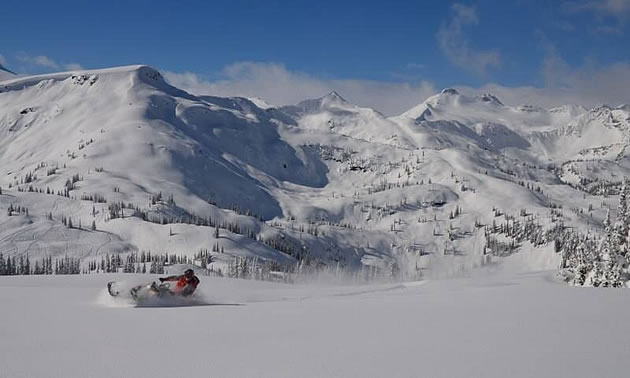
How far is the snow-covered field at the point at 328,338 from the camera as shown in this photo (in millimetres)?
10375

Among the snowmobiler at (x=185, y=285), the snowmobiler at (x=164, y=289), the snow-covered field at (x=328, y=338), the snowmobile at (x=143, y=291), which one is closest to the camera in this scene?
Result: the snow-covered field at (x=328, y=338)

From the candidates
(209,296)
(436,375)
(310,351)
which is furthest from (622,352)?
(209,296)

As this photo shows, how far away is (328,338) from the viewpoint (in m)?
13.1

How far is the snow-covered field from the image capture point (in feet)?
34.0

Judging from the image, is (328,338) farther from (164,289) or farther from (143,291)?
(143,291)

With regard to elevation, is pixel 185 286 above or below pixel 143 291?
above

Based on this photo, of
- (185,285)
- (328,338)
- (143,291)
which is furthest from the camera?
(185,285)

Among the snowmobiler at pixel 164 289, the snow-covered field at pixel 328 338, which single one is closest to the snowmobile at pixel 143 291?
the snowmobiler at pixel 164 289

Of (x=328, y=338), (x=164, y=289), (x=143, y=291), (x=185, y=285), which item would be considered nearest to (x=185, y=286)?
(x=185, y=285)

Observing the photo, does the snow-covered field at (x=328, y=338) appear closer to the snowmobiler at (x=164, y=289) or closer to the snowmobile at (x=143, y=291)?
the snowmobile at (x=143, y=291)

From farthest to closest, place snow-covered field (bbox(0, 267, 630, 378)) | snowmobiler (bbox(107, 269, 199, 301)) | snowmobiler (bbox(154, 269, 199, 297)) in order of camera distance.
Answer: snowmobiler (bbox(154, 269, 199, 297)) < snowmobiler (bbox(107, 269, 199, 301)) < snow-covered field (bbox(0, 267, 630, 378))

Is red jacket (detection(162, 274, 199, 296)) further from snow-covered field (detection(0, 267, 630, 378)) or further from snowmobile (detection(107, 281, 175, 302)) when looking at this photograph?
snow-covered field (detection(0, 267, 630, 378))

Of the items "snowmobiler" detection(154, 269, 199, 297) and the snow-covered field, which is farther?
"snowmobiler" detection(154, 269, 199, 297)

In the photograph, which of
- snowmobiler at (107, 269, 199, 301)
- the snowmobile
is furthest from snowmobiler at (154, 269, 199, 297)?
the snowmobile
